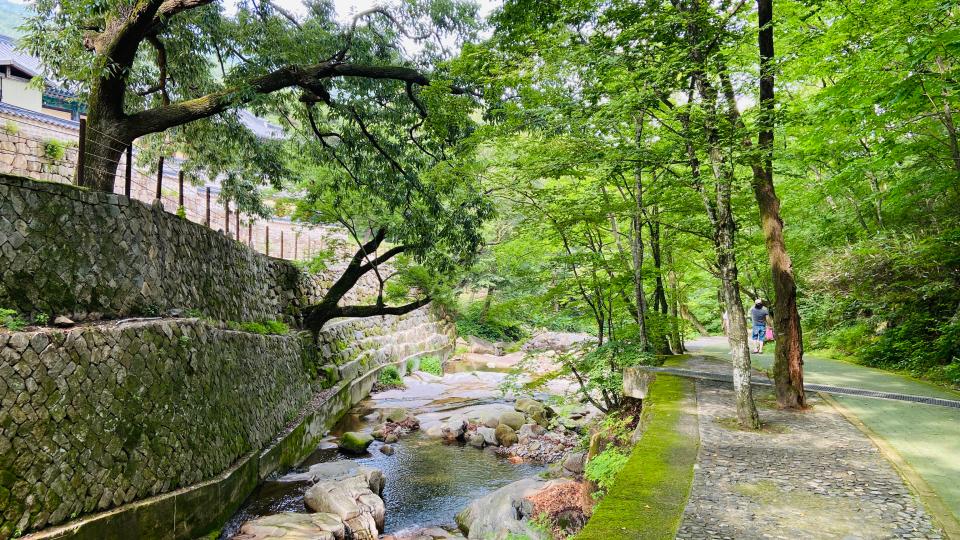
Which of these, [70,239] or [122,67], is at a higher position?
[122,67]

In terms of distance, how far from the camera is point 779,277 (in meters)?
6.70

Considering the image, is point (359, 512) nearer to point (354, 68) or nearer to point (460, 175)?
point (460, 175)

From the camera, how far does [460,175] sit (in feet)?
32.4

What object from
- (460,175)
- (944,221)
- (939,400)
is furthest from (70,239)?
(944,221)

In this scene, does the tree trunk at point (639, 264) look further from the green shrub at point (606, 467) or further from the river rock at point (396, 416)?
the river rock at point (396, 416)

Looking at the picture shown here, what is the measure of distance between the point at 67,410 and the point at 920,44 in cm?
1034

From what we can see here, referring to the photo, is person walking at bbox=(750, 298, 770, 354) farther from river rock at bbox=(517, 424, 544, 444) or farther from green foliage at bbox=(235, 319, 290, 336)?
green foliage at bbox=(235, 319, 290, 336)

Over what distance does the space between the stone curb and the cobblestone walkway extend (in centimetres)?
7

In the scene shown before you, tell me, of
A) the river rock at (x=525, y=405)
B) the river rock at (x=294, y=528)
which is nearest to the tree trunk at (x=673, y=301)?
the river rock at (x=525, y=405)

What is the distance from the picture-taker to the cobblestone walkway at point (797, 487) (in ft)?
11.8

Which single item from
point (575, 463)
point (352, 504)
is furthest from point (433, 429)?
point (352, 504)

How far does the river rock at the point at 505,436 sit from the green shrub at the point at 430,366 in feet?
32.6

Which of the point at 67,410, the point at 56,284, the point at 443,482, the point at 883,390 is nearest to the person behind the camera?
the point at 67,410

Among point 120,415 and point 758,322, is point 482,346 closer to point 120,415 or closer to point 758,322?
point 758,322
